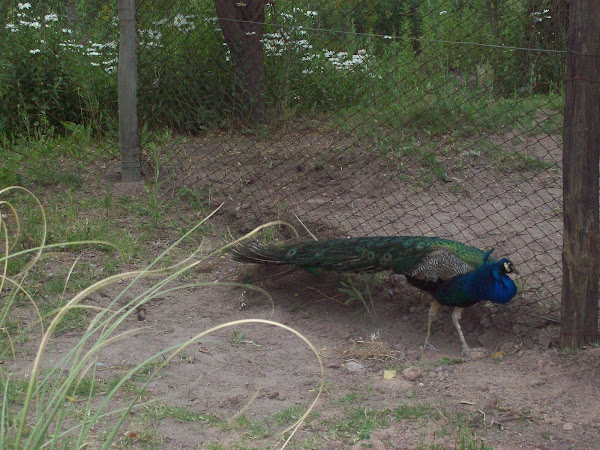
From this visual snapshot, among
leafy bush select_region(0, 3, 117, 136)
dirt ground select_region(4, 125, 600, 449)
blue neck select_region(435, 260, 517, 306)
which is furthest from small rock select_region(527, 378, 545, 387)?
leafy bush select_region(0, 3, 117, 136)

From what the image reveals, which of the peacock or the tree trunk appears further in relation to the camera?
the tree trunk

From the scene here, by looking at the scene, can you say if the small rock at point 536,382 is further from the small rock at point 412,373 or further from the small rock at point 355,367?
the small rock at point 355,367

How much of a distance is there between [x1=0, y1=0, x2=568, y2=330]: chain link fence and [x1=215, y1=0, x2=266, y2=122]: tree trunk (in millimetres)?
12

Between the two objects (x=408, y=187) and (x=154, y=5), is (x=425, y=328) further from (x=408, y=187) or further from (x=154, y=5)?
(x=154, y=5)

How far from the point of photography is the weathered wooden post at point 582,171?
320cm

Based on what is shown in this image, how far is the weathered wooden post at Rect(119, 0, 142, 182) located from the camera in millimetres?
5387

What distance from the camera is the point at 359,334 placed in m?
3.98

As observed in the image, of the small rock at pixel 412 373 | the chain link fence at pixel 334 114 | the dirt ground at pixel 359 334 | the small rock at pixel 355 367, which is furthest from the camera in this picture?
the chain link fence at pixel 334 114

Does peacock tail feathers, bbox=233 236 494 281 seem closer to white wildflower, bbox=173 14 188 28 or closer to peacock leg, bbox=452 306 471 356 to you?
peacock leg, bbox=452 306 471 356

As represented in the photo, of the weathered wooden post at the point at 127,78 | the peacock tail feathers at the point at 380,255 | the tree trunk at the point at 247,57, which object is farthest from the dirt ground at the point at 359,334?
the weathered wooden post at the point at 127,78

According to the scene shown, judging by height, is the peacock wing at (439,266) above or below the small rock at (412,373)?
above

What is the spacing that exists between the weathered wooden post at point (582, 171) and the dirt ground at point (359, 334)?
0.25 meters

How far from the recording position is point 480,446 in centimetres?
268

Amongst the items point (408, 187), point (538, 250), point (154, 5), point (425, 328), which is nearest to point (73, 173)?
point (154, 5)
